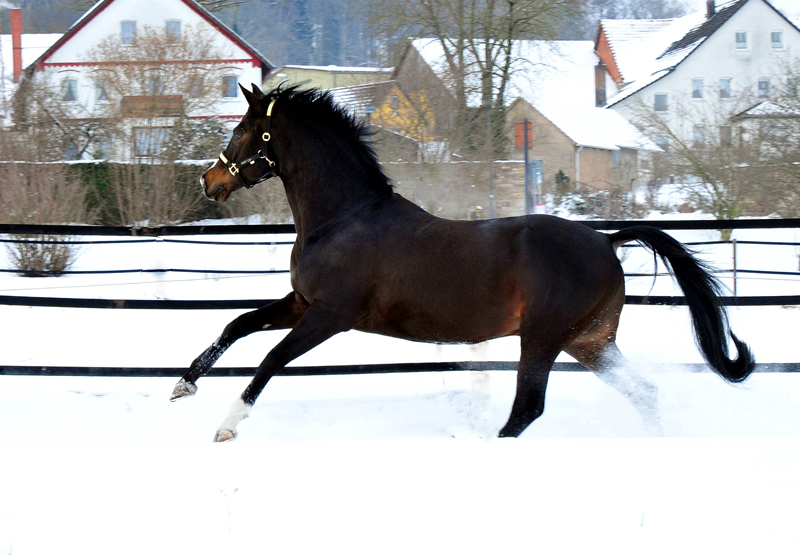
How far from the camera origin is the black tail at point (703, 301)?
371 centimetres

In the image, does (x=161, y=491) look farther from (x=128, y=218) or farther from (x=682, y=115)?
(x=682, y=115)

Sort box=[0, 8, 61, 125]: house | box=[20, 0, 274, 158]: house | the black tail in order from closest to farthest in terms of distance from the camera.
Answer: the black tail
box=[0, 8, 61, 125]: house
box=[20, 0, 274, 158]: house

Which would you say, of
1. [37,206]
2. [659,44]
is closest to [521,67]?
[37,206]

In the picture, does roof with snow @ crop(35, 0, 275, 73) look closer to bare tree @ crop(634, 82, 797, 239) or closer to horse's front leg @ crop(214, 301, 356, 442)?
bare tree @ crop(634, 82, 797, 239)

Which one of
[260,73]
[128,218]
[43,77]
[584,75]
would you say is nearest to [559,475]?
[128,218]

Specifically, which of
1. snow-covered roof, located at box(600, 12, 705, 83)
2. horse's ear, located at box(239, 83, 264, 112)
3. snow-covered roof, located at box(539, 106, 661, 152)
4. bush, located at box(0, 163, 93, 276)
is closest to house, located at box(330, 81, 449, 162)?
bush, located at box(0, 163, 93, 276)

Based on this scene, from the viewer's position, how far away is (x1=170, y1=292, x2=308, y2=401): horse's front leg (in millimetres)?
3625

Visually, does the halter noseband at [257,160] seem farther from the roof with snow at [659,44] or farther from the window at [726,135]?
the roof with snow at [659,44]

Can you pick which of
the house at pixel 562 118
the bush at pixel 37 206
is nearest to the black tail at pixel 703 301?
the bush at pixel 37 206

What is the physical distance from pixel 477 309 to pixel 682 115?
610 inches

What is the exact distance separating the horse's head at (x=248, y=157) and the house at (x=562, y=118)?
35.6 ft

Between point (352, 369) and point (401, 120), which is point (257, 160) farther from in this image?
point (401, 120)

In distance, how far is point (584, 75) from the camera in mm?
43719

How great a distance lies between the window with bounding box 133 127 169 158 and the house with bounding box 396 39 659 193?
5421 mm
